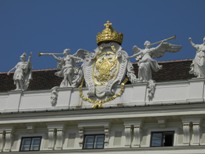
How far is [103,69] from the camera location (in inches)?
1200

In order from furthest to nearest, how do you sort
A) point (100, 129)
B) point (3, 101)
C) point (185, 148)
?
point (3, 101)
point (100, 129)
point (185, 148)

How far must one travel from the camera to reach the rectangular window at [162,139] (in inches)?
1111

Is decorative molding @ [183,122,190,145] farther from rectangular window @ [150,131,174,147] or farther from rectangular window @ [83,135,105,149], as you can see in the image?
rectangular window @ [83,135,105,149]

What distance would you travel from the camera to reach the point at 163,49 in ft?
99.0

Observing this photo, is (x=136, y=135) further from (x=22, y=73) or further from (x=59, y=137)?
(x=22, y=73)

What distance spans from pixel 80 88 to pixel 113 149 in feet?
9.75

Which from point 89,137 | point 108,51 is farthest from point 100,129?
point 108,51

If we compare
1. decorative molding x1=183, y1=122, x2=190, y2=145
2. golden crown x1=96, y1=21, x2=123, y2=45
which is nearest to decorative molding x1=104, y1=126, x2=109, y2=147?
decorative molding x1=183, y1=122, x2=190, y2=145

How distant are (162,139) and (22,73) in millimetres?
6623

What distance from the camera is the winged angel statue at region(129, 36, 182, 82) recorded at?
2958 cm

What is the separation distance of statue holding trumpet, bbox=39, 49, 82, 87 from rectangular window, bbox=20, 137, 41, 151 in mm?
2232

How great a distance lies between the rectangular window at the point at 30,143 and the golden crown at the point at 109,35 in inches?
167

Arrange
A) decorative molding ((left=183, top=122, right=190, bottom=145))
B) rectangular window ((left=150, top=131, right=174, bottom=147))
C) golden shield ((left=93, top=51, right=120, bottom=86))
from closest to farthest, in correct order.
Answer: decorative molding ((left=183, top=122, right=190, bottom=145)) → rectangular window ((left=150, top=131, right=174, bottom=147)) → golden shield ((left=93, top=51, right=120, bottom=86))

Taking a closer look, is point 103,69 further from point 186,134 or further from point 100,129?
point 186,134
